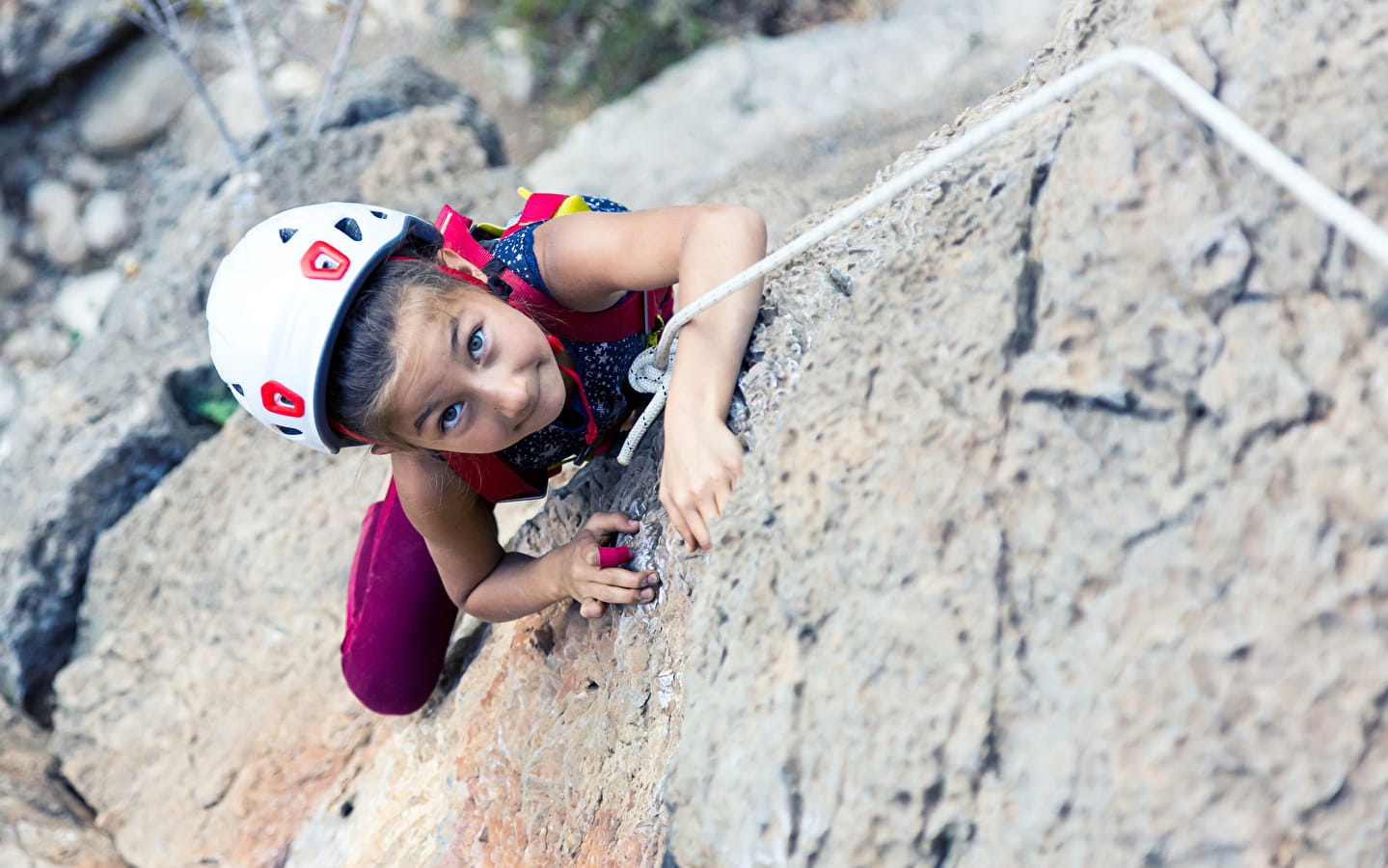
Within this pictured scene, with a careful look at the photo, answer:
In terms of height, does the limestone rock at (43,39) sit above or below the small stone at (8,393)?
above

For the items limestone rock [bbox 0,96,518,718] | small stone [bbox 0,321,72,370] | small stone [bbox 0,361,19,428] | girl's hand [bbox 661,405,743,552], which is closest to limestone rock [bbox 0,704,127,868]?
limestone rock [bbox 0,96,518,718]

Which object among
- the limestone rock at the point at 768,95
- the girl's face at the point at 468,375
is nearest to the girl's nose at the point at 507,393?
the girl's face at the point at 468,375

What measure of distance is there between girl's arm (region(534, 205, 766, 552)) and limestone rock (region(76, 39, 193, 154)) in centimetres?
645

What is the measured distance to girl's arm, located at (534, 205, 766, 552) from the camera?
5.13ft

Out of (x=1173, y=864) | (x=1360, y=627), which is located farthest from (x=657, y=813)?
(x=1360, y=627)

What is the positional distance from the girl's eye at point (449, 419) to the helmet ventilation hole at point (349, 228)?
42 cm

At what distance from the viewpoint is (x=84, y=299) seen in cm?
676

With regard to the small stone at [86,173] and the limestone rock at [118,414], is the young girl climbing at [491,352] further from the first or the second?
the small stone at [86,173]

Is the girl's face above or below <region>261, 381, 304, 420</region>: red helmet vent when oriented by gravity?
above

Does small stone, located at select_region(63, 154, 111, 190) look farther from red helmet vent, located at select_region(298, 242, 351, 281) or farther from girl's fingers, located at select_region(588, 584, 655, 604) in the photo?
girl's fingers, located at select_region(588, 584, 655, 604)

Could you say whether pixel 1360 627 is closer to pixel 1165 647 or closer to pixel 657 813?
pixel 1165 647

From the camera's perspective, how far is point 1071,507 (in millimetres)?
1080

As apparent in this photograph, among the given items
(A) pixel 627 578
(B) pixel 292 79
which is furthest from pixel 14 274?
(A) pixel 627 578

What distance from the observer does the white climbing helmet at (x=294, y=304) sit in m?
1.86
